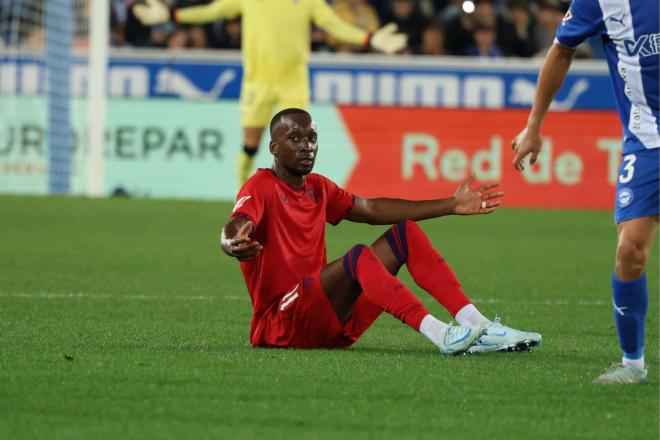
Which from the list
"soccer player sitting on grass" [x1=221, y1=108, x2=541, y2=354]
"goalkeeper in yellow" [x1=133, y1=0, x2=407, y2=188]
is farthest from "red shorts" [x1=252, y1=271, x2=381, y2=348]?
"goalkeeper in yellow" [x1=133, y1=0, x2=407, y2=188]

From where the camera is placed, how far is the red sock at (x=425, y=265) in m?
→ 6.65

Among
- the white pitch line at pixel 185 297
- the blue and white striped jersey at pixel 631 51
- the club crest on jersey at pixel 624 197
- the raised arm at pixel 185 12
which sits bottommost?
the white pitch line at pixel 185 297

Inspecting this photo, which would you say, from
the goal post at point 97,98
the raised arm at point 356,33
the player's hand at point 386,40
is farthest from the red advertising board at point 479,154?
the goal post at point 97,98

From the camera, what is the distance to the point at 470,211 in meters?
6.76

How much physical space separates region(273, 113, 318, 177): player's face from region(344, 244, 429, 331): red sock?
517mm

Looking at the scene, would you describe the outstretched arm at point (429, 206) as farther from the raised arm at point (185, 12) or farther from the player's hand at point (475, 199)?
the raised arm at point (185, 12)

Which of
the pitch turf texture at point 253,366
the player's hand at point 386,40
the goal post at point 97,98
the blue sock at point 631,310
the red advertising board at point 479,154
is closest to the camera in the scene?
the pitch turf texture at point 253,366

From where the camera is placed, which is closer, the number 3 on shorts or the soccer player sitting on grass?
the number 3 on shorts

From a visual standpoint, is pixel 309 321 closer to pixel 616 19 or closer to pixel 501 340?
pixel 501 340

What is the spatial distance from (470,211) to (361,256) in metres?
0.64

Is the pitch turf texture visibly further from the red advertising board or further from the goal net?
the goal net

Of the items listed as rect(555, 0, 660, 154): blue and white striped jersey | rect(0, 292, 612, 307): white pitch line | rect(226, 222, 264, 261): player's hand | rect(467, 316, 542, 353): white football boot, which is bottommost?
rect(0, 292, 612, 307): white pitch line

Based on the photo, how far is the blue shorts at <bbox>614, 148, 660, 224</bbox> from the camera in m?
5.80

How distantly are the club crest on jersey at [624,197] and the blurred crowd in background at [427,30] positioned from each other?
14.8 meters
